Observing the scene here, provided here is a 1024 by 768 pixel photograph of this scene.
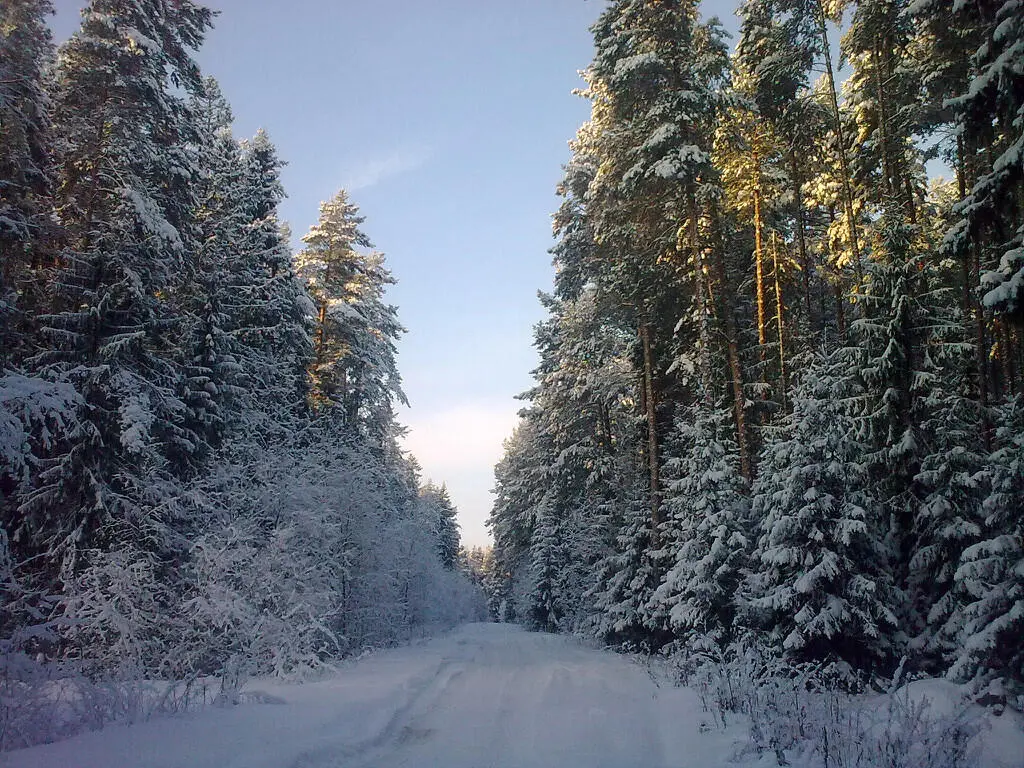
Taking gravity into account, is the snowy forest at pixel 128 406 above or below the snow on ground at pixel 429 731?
above

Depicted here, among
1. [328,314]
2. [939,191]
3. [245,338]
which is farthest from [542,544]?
[939,191]

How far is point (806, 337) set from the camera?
17.4m

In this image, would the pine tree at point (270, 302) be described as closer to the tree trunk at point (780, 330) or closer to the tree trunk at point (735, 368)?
the tree trunk at point (735, 368)

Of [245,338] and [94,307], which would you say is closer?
[94,307]

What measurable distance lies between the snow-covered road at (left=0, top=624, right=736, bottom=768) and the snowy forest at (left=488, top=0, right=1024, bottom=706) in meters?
4.48

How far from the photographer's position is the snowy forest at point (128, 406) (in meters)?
12.6

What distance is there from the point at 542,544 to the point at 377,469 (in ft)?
62.3

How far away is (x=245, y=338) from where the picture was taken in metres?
22.3

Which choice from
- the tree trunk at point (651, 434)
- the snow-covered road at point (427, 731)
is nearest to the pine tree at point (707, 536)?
the tree trunk at point (651, 434)

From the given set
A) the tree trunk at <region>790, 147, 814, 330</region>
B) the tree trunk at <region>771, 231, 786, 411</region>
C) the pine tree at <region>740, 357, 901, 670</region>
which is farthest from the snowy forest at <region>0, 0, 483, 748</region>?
the tree trunk at <region>790, 147, 814, 330</region>

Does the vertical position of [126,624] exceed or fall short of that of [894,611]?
it falls short

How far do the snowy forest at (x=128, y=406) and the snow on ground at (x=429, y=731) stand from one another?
9.46ft

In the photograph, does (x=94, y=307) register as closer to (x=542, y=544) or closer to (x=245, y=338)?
(x=245, y=338)

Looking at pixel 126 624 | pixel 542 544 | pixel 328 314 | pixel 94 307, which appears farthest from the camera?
pixel 542 544
